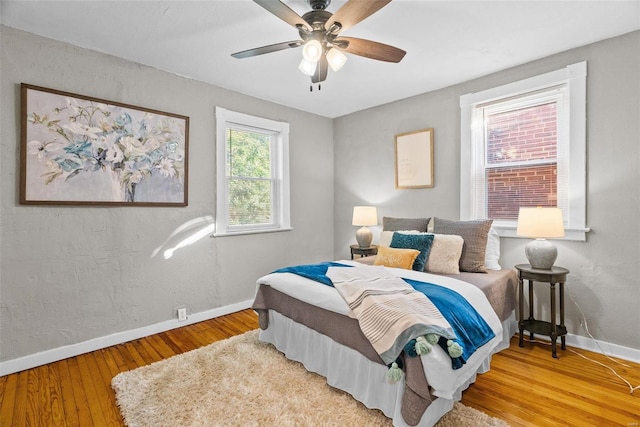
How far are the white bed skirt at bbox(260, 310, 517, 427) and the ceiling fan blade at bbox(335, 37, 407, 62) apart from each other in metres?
2.01

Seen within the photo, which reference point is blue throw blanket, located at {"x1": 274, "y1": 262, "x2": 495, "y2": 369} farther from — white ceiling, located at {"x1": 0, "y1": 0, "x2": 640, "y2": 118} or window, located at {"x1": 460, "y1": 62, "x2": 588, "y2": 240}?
white ceiling, located at {"x1": 0, "y1": 0, "x2": 640, "y2": 118}

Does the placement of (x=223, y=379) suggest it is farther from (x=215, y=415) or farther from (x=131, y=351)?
(x=131, y=351)

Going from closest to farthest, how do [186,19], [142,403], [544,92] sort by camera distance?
[142,403]
[186,19]
[544,92]

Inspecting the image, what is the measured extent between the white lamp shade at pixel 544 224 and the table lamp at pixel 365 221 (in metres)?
1.72

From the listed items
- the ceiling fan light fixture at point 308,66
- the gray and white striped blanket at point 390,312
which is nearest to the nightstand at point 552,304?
the gray and white striped blanket at point 390,312

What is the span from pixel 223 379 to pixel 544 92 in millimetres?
3671

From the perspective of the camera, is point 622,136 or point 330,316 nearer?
point 330,316

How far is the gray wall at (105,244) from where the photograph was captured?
2.33m

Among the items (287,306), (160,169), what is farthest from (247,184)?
(287,306)

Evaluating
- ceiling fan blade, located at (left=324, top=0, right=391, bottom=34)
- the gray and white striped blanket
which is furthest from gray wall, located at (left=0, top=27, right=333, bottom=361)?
ceiling fan blade, located at (left=324, top=0, right=391, bottom=34)

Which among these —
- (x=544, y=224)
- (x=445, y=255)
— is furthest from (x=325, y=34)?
(x=544, y=224)

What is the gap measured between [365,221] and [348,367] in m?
2.20

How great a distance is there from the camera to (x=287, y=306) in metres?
2.45

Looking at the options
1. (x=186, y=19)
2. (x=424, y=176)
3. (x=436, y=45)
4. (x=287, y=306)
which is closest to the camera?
(x=186, y=19)
